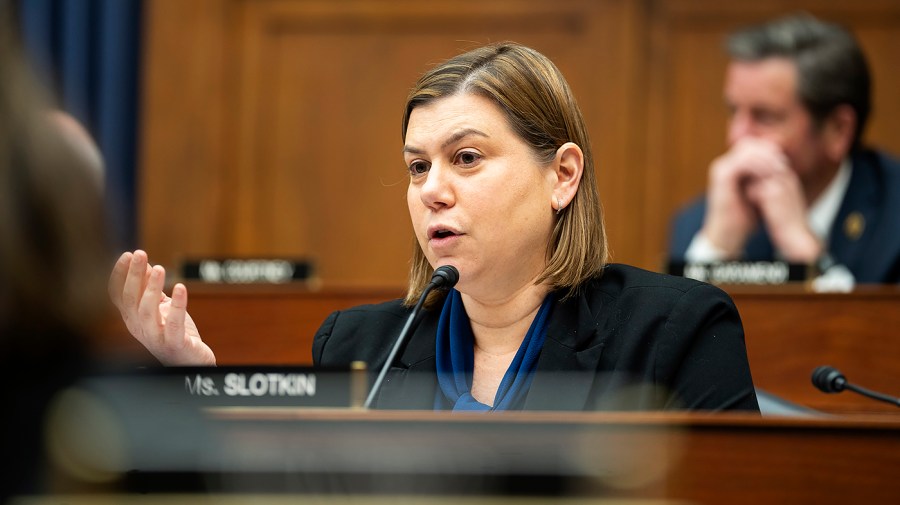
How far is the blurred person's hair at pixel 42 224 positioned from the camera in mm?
818

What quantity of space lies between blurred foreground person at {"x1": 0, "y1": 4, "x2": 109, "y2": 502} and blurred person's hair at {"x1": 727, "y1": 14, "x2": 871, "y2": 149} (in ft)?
10.8

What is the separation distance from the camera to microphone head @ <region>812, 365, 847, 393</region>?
1939mm

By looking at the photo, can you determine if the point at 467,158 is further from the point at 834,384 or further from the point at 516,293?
the point at 834,384

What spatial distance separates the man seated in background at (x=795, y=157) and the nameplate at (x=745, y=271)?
1.77 feet

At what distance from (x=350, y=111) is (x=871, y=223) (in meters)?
2.20

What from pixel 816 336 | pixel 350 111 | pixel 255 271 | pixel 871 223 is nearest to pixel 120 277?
pixel 255 271

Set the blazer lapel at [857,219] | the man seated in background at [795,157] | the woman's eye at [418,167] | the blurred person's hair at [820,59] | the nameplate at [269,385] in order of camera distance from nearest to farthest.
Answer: the nameplate at [269,385]
the woman's eye at [418,167]
the blazer lapel at [857,219]
the man seated in background at [795,157]
the blurred person's hair at [820,59]

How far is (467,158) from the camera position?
2062mm

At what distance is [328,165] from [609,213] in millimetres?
1176

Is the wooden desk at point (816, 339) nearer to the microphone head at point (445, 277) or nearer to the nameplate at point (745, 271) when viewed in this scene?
the nameplate at point (745, 271)

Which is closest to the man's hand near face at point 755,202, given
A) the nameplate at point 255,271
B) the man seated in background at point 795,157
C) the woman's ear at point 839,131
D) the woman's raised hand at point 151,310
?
the man seated in background at point 795,157

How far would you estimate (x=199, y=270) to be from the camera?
11.3 feet

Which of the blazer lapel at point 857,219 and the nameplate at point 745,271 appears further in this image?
the blazer lapel at point 857,219

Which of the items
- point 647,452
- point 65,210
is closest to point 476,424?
point 647,452
